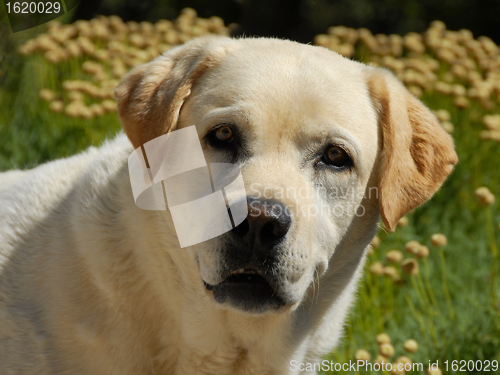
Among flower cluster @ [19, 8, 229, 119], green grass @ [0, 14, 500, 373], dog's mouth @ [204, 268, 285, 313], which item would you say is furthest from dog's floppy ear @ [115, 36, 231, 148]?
flower cluster @ [19, 8, 229, 119]

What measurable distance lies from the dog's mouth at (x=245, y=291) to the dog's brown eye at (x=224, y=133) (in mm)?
621

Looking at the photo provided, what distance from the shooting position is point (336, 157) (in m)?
2.67

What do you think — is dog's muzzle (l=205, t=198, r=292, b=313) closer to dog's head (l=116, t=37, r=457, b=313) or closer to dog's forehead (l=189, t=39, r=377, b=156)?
dog's head (l=116, t=37, r=457, b=313)

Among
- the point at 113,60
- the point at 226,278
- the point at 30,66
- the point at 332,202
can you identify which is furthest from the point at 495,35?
the point at 226,278

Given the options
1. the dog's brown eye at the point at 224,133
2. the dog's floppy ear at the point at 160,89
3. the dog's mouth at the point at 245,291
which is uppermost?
the dog's floppy ear at the point at 160,89

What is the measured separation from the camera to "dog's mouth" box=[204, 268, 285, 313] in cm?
238

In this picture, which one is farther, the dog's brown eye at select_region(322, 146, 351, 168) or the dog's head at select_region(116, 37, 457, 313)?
the dog's brown eye at select_region(322, 146, 351, 168)

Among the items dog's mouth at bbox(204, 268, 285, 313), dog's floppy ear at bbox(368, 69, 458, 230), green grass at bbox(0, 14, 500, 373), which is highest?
dog's floppy ear at bbox(368, 69, 458, 230)

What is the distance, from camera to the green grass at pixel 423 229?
3750 mm

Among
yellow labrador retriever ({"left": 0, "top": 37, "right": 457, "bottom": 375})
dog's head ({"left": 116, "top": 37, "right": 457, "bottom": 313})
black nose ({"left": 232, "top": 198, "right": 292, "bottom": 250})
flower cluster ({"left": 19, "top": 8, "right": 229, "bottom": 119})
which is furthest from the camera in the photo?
flower cluster ({"left": 19, "top": 8, "right": 229, "bottom": 119})

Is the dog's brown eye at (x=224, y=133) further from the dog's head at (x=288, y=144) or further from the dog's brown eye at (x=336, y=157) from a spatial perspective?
the dog's brown eye at (x=336, y=157)

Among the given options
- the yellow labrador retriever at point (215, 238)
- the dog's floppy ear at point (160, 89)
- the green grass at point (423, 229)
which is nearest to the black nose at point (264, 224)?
the yellow labrador retriever at point (215, 238)

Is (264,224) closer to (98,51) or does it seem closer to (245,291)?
(245,291)

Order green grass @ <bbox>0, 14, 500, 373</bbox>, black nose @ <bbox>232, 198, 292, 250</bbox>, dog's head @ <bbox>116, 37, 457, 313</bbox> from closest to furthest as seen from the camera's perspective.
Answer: black nose @ <bbox>232, 198, 292, 250</bbox> → dog's head @ <bbox>116, 37, 457, 313</bbox> → green grass @ <bbox>0, 14, 500, 373</bbox>
